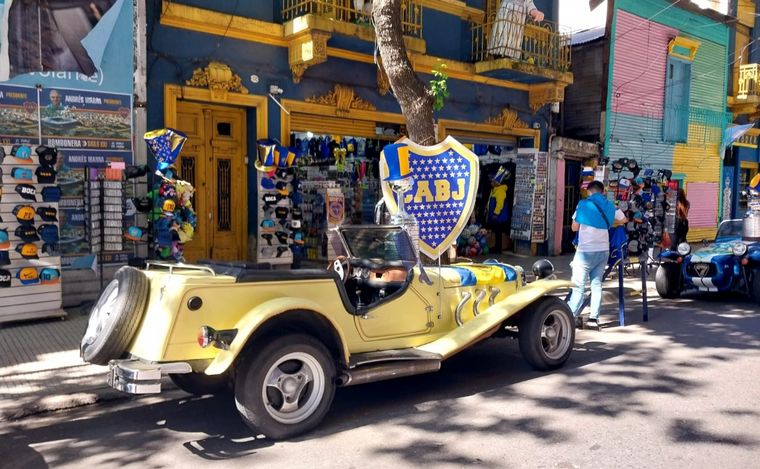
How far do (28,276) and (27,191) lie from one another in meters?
1.02

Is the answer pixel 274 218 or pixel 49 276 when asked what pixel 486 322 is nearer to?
pixel 49 276

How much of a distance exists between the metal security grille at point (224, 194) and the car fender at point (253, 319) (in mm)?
7052

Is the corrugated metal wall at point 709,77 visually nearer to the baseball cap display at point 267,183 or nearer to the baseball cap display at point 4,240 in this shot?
the baseball cap display at point 267,183

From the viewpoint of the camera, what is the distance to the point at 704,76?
2072 centimetres

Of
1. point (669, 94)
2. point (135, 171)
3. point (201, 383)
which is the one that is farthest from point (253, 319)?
point (669, 94)

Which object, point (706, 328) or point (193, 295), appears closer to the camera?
point (193, 295)

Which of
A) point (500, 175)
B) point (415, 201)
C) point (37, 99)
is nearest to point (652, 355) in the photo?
point (415, 201)

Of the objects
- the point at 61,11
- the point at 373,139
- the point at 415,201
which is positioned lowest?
the point at 415,201

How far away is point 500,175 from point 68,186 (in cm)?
988

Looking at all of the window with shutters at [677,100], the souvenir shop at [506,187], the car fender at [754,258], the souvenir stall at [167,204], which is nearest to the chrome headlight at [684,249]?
the car fender at [754,258]

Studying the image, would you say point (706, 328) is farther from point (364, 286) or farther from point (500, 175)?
point (500, 175)

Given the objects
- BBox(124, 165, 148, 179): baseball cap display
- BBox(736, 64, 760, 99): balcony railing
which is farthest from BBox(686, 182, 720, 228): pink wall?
BBox(124, 165, 148, 179): baseball cap display

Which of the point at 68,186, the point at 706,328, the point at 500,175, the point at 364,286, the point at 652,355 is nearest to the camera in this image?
the point at 364,286

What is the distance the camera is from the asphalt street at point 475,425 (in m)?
4.03
